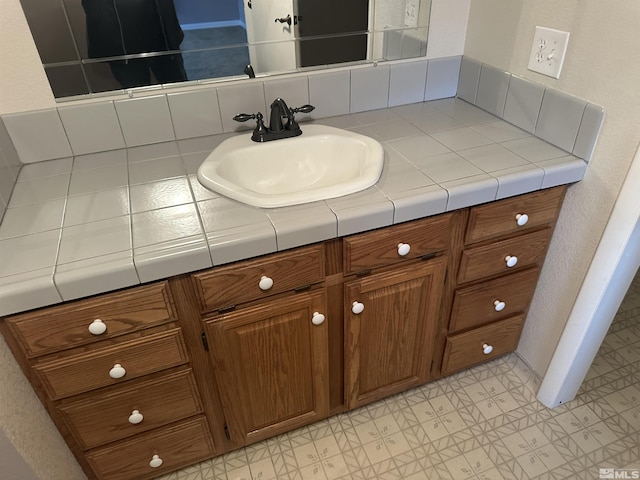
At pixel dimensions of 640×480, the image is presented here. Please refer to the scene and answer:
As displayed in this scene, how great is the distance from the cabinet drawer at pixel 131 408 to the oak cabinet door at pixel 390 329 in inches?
17.8

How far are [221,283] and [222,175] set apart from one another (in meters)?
0.34

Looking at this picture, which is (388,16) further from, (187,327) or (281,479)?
(281,479)

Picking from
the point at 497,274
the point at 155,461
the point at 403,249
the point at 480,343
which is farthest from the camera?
the point at 480,343

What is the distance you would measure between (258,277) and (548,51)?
1001 mm

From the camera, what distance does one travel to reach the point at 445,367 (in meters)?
1.57

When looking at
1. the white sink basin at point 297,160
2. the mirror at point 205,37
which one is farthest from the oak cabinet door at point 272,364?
the mirror at point 205,37

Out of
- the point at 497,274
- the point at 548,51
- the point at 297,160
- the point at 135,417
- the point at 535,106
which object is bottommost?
the point at 135,417

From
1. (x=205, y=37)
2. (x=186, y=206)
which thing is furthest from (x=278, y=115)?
(x=186, y=206)

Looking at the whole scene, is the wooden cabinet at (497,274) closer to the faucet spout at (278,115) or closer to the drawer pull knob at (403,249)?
the drawer pull knob at (403,249)

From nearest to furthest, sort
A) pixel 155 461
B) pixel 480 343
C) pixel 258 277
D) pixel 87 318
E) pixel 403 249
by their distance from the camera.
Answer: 1. pixel 87 318
2. pixel 258 277
3. pixel 403 249
4. pixel 155 461
5. pixel 480 343

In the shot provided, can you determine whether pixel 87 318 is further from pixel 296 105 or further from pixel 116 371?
pixel 296 105

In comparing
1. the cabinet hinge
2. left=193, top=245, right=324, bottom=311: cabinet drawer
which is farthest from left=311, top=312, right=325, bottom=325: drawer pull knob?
the cabinet hinge

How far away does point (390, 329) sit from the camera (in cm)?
134

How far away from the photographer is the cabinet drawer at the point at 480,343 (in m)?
1.53
